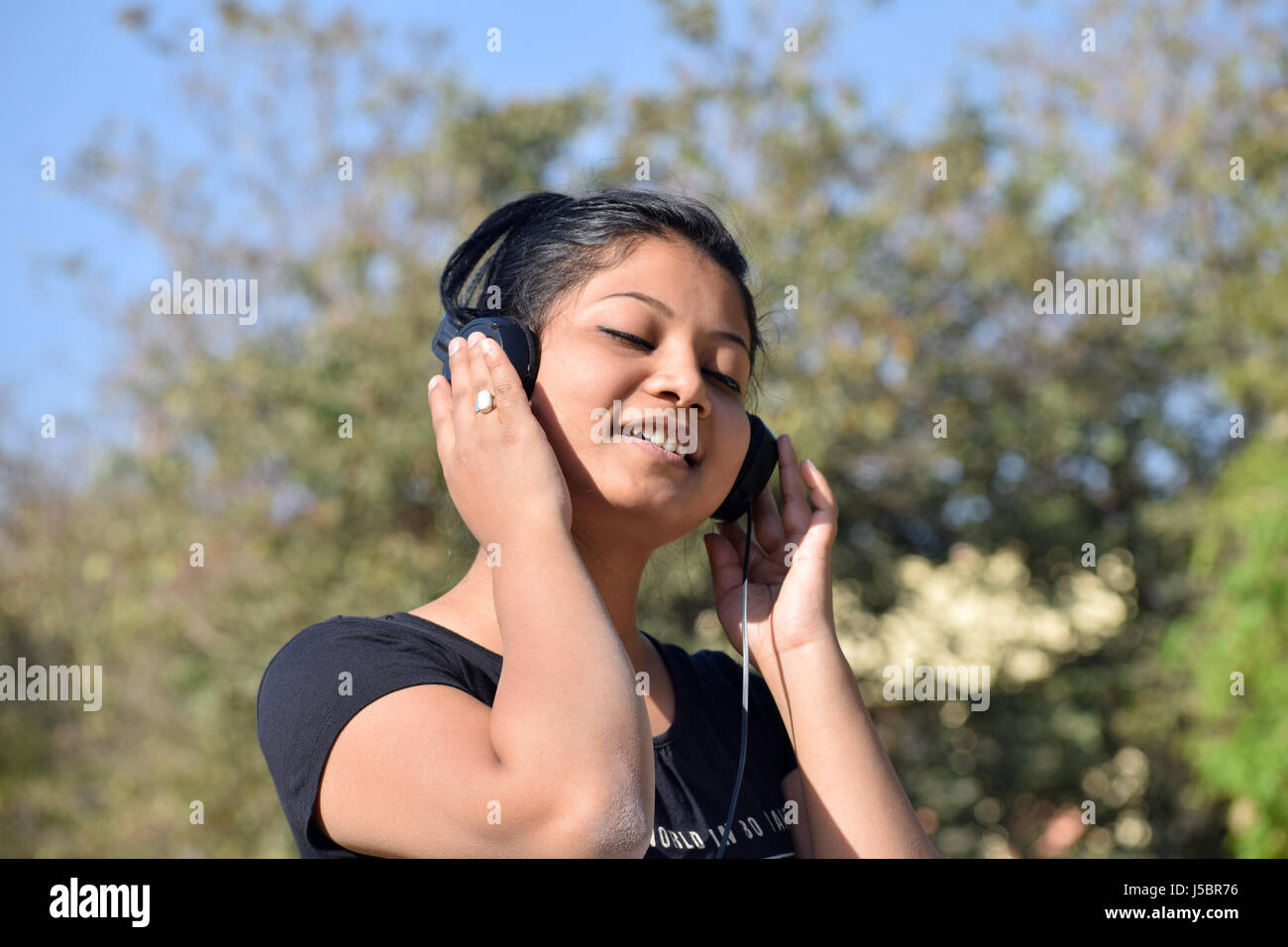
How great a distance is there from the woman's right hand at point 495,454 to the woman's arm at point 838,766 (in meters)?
0.47

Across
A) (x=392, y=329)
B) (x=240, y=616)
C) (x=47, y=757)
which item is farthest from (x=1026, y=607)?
(x=47, y=757)

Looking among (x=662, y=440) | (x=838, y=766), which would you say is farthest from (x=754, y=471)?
(x=838, y=766)

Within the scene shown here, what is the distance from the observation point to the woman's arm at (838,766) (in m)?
1.48

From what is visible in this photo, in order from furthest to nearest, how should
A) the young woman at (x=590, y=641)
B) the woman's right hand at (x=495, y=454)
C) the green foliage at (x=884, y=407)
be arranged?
1. the green foliage at (x=884, y=407)
2. the woman's right hand at (x=495, y=454)
3. the young woman at (x=590, y=641)

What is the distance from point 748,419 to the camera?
171 cm

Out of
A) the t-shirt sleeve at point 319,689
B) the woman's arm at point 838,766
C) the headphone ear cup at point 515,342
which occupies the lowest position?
the woman's arm at point 838,766

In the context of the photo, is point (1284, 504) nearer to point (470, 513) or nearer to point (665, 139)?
point (665, 139)

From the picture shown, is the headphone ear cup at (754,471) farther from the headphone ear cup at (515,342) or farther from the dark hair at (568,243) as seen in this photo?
the headphone ear cup at (515,342)

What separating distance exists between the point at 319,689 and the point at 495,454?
31 cm

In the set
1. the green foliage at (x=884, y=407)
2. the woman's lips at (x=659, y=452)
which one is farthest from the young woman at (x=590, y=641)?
the green foliage at (x=884, y=407)

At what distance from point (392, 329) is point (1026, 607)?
407 centimetres

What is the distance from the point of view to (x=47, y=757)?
9547mm

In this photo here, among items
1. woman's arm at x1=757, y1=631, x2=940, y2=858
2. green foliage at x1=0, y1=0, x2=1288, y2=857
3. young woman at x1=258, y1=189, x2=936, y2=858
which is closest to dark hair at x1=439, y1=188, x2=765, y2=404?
young woman at x1=258, y1=189, x2=936, y2=858

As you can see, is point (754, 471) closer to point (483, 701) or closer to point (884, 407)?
point (483, 701)
